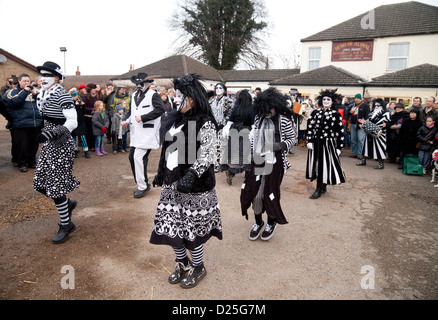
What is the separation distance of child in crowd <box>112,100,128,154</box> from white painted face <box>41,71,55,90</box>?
560 centimetres

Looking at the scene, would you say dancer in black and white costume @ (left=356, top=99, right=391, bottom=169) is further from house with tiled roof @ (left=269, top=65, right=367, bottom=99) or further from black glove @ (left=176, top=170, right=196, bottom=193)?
house with tiled roof @ (left=269, top=65, right=367, bottom=99)

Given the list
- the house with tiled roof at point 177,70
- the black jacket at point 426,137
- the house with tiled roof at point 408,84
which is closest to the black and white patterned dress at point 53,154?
the black jacket at point 426,137

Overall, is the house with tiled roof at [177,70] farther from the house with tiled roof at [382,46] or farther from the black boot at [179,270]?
the black boot at [179,270]

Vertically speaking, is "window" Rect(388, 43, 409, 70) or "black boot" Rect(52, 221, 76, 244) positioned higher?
"window" Rect(388, 43, 409, 70)

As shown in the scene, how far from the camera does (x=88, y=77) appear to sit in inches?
2141

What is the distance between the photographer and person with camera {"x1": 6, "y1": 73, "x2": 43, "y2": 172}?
701cm

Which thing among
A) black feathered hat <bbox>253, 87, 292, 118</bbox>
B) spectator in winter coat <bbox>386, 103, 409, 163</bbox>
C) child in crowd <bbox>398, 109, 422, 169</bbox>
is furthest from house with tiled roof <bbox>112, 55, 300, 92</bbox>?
black feathered hat <bbox>253, 87, 292, 118</bbox>

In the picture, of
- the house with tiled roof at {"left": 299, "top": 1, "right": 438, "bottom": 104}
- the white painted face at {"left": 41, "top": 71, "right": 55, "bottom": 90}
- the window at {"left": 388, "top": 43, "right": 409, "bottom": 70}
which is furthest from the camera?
the window at {"left": 388, "top": 43, "right": 409, "bottom": 70}

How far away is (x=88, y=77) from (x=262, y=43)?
35126 mm

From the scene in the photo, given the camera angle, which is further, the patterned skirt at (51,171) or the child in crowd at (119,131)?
the child in crowd at (119,131)

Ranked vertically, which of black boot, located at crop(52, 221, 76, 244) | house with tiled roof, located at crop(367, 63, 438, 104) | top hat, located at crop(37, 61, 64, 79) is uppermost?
house with tiled roof, located at crop(367, 63, 438, 104)

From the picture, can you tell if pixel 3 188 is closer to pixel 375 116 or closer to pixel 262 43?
pixel 375 116

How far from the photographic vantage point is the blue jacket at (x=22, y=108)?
→ 6996 mm

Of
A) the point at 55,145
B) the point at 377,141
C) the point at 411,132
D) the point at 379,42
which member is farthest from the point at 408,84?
the point at 55,145
